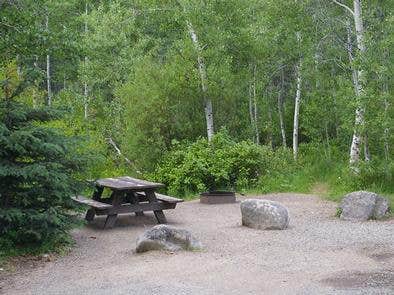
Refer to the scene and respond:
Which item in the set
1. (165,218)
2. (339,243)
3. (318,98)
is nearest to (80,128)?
(165,218)

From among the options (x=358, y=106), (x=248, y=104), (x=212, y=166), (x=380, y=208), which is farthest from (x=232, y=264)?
(x=248, y=104)

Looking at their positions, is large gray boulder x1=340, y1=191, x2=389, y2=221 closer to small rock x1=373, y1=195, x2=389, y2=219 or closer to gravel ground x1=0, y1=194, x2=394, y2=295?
small rock x1=373, y1=195, x2=389, y2=219

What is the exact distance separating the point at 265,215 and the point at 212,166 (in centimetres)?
599

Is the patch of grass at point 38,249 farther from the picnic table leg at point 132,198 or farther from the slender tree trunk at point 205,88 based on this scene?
the slender tree trunk at point 205,88

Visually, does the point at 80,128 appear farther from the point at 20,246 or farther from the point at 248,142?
the point at 20,246

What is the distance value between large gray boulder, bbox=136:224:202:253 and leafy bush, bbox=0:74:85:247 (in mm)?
1320

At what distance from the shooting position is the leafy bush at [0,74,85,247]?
8.25 metres

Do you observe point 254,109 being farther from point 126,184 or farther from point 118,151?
point 126,184

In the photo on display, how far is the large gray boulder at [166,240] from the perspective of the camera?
8.33 meters

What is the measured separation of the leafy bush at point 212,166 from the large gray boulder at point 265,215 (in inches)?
214

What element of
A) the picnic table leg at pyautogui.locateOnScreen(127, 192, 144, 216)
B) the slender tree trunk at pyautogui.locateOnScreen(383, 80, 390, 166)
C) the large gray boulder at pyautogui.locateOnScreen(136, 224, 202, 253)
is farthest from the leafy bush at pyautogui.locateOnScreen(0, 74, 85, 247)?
the slender tree trunk at pyautogui.locateOnScreen(383, 80, 390, 166)

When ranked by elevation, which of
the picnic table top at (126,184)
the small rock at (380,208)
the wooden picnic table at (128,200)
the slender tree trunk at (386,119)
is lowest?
the small rock at (380,208)

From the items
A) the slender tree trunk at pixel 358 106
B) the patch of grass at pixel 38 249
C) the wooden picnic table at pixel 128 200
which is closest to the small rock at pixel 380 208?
the slender tree trunk at pixel 358 106

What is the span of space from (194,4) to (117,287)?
13.0 m
